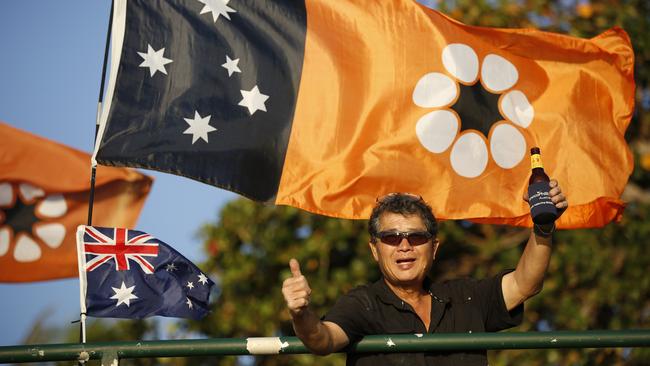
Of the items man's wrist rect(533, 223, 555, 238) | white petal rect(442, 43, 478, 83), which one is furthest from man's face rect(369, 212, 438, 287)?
white petal rect(442, 43, 478, 83)

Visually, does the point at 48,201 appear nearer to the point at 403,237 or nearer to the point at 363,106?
the point at 363,106

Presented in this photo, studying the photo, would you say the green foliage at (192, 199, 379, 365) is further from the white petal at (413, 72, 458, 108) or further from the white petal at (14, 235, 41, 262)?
the white petal at (413, 72, 458, 108)

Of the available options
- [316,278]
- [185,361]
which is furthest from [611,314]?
[185,361]

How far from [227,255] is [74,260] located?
290 cm

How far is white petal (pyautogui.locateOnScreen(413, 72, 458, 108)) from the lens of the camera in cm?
582

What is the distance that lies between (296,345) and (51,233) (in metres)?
4.44

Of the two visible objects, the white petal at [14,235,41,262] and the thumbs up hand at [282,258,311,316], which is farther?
the white petal at [14,235,41,262]

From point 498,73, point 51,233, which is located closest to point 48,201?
point 51,233

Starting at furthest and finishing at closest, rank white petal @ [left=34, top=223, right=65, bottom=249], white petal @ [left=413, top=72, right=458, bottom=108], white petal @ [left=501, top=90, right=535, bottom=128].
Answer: white petal @ [left=34, top=223, right=65, bottom=249], white petal @ [left=501, top=90, right=535, bottom=128], white petal @ [left=413, top=72, right=458, bottom=108]

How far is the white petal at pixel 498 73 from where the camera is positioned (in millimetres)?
5969

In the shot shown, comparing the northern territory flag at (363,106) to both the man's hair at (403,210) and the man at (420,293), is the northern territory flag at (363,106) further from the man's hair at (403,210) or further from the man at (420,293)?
the man at (420,293)

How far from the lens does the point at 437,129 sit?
5.77 meters

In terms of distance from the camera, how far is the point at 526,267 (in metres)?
3.94

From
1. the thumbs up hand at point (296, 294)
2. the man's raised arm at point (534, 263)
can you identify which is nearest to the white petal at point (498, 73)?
the man's raised arm at point (534, 263)
